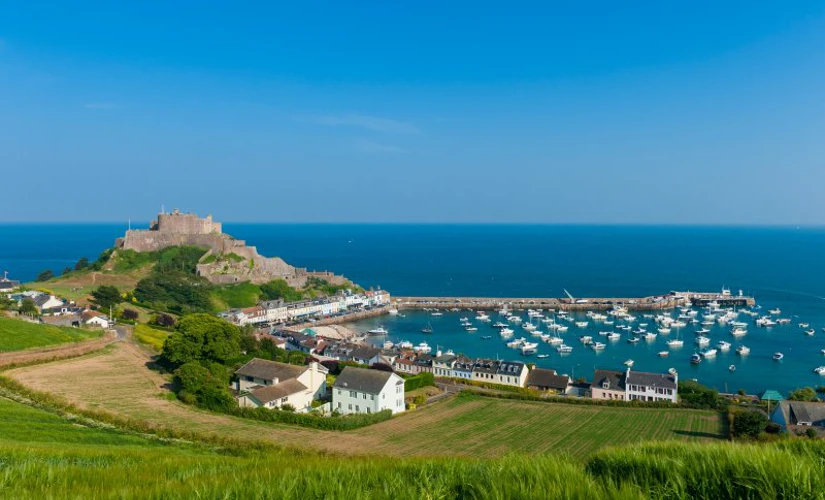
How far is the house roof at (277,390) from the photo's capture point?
23.6 meters

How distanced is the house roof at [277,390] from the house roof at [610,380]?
1779 centimetres

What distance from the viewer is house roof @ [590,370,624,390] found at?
30.5m

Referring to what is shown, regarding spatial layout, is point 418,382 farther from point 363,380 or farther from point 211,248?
point 211,248

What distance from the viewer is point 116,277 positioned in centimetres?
5606

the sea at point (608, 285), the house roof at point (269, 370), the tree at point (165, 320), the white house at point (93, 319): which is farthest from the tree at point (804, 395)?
the white house at point (93, 319)

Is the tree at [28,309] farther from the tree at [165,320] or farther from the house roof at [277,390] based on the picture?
the house roof at [277,390]

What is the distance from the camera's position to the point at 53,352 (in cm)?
2795

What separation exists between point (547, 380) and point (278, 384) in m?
17.4

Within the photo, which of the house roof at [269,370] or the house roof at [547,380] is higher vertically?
the house roof at [269,370]

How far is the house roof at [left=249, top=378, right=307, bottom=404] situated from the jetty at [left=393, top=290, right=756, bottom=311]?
43341 mm

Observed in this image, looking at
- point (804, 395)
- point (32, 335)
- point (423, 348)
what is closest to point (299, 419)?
point (32, 335)

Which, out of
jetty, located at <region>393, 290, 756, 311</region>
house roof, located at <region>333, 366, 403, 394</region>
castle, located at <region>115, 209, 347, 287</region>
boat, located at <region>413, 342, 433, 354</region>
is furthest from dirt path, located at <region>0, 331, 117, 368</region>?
jetty, located at <region>393, 290, 756, 311</region>

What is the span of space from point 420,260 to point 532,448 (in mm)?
108532

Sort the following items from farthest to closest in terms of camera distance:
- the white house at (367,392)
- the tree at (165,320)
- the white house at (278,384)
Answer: the tree at (165,320) → the white house at (367,392) → the white house at (278,384)
